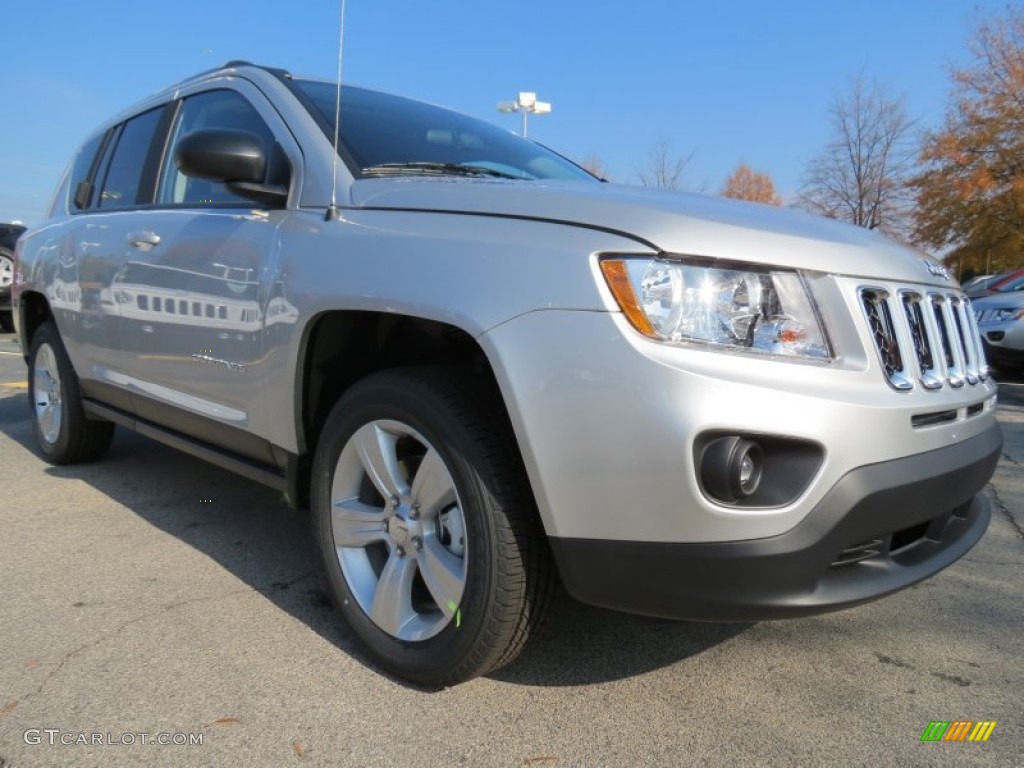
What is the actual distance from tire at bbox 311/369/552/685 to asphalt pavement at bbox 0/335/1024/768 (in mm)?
169

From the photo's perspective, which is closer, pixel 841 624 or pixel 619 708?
pixel 619 708

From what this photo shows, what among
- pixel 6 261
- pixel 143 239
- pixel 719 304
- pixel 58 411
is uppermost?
pixel 719 304

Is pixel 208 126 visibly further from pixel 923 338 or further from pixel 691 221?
pixel 923 338

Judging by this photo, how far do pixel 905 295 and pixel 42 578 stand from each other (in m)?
2.98

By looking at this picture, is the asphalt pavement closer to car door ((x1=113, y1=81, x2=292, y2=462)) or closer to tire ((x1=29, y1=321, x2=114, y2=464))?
car door ((x1=113, y1=81, x2=292, y2=462))

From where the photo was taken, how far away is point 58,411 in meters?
4.31

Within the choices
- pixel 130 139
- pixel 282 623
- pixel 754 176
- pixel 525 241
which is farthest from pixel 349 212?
pixel 754 176

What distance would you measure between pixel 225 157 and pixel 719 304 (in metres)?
1.55

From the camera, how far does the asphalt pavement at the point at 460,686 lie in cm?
187

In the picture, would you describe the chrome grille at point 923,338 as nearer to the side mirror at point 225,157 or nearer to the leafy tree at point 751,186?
the side mirror at point 225,157

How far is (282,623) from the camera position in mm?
2508

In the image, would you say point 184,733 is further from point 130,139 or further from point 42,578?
point 130,139

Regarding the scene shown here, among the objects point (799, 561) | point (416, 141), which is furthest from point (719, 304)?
point (416, 141)

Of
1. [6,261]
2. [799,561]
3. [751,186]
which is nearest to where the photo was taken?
[799,561]
